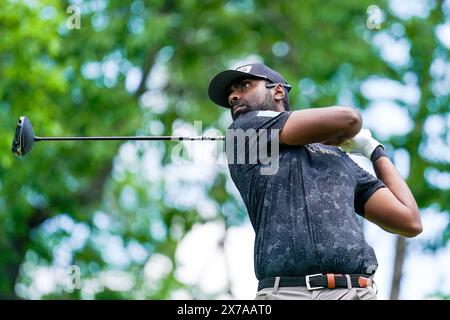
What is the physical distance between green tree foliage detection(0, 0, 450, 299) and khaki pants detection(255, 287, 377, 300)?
401 inches

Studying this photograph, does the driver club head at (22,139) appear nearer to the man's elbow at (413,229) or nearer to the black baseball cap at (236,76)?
the black baseball cap at (236,76)

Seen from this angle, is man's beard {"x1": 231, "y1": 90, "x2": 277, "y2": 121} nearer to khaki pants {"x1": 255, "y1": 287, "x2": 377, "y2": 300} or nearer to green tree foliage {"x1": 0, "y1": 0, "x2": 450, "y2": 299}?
khaki pants {"x1": 255, "y1": 287, "x2": 377, "y2": 300}

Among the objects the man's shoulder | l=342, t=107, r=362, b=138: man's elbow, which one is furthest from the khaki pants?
the man's shoulder

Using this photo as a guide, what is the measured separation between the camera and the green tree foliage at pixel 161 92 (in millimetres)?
16344

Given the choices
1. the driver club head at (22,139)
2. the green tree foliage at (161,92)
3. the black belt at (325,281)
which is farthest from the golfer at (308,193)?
the green tree foliage at (161,92)

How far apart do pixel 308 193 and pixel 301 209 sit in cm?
9

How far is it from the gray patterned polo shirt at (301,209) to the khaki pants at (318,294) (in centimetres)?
8

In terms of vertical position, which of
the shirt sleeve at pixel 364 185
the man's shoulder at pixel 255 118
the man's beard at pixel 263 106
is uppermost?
the man's beard at pixel 263 106

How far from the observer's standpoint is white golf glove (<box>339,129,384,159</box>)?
5623 millimetres

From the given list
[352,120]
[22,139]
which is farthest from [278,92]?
[22,139]

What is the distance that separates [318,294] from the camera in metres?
5.10

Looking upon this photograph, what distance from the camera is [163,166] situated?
60.6 ft

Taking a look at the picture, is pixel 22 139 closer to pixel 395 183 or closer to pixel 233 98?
pixel 233 98

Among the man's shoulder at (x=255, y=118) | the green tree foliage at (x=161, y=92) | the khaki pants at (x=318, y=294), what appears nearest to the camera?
the khaki pants at (x=318, y=294)
